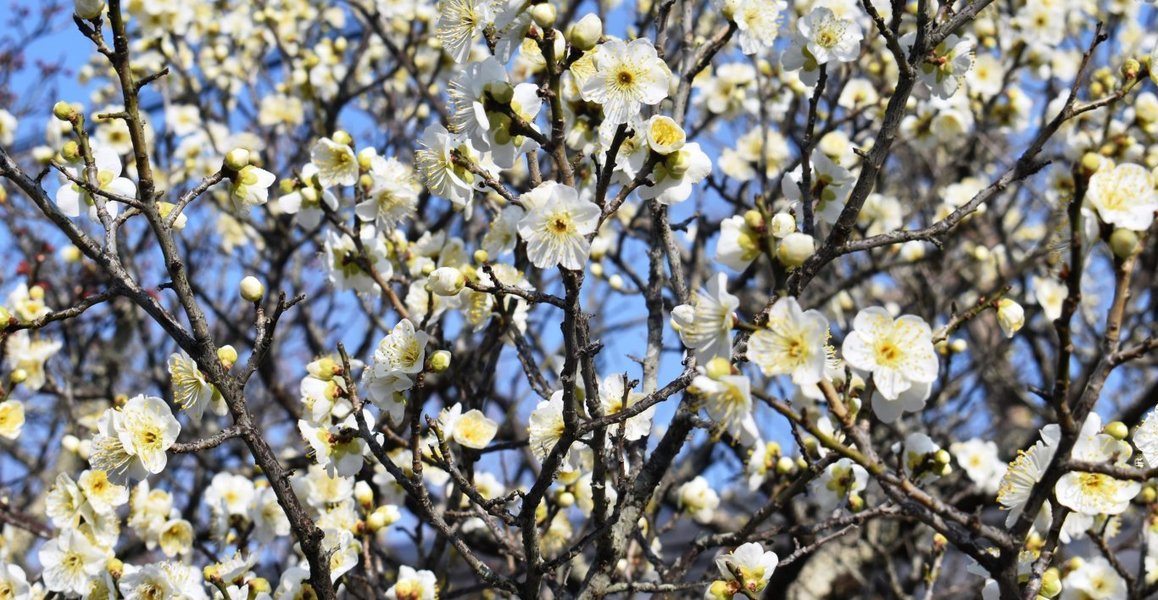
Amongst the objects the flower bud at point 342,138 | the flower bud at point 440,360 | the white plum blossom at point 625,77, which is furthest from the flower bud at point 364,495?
→ the white plum blossom at point 625,77

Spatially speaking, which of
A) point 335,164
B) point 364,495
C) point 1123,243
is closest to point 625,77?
point 1123,243

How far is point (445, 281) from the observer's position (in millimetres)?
1997

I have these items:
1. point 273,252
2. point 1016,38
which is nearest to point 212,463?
point 273,252

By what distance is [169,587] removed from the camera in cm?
238

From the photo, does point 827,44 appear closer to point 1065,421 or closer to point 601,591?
point 1065,421

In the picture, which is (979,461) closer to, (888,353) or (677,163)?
(888,353)

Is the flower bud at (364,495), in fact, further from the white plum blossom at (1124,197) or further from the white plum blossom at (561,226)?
the white plum blossom at (1124,197)

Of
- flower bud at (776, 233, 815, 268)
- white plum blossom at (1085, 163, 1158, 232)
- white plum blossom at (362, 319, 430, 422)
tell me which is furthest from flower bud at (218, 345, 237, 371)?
white plum blossom at (1085, 163, 1158, 232)

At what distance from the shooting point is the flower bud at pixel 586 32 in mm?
1789

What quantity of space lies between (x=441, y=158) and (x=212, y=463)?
3237mm

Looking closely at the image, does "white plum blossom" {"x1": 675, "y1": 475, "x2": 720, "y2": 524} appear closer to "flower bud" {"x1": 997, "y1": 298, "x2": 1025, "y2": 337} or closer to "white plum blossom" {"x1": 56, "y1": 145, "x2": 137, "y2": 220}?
"flower bud" {"x1": 997, "y1": 298, "x2": 1025, "y2": 337}

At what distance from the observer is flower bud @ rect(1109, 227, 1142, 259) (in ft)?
4.93

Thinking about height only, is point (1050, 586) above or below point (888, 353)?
below

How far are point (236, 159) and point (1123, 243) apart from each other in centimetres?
169
